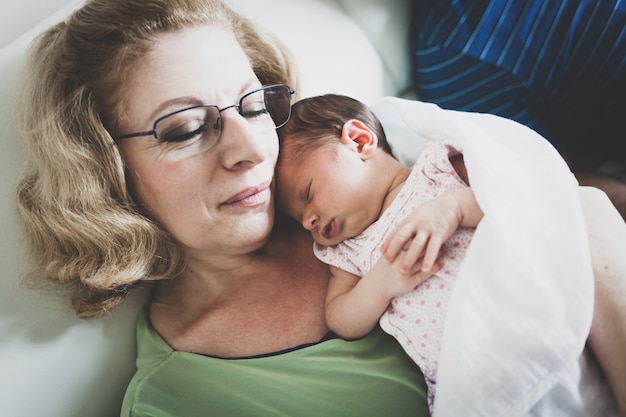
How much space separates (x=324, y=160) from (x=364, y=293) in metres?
0.30

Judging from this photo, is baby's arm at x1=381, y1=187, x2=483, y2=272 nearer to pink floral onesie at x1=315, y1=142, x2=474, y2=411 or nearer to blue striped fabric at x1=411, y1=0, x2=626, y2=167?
pink floral onesie at x1=315, y1=142, x2=474, y2=411

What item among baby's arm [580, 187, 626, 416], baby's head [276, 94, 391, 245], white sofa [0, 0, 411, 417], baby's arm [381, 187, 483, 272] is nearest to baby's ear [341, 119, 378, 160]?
baby's head [276, 94, 391, 245]

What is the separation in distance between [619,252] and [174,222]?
0.91 m

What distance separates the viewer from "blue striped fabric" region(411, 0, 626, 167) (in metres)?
1.36

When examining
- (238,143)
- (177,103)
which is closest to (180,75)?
(177,103)

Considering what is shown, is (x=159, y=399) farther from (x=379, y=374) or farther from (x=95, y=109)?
(x=95, y=109)

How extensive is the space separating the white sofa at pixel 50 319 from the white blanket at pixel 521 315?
751 millimetres

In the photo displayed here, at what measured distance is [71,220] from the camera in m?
1.04

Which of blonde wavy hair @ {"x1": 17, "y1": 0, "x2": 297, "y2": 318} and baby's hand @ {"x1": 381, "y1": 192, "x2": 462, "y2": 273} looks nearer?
baby's hand @ {"x1": 381, "y1": 192, "x2": 462, "y2": 273}

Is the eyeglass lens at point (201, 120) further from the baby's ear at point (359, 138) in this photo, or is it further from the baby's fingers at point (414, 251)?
the baby's fingers at point (414, 251)

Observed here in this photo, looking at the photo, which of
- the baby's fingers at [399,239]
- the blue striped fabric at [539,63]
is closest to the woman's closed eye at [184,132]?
the baby's fingers at [399,239]

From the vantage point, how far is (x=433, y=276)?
36.5 inches

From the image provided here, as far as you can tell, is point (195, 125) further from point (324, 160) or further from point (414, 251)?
point (414, 251)

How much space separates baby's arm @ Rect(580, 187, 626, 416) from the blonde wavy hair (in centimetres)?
92
